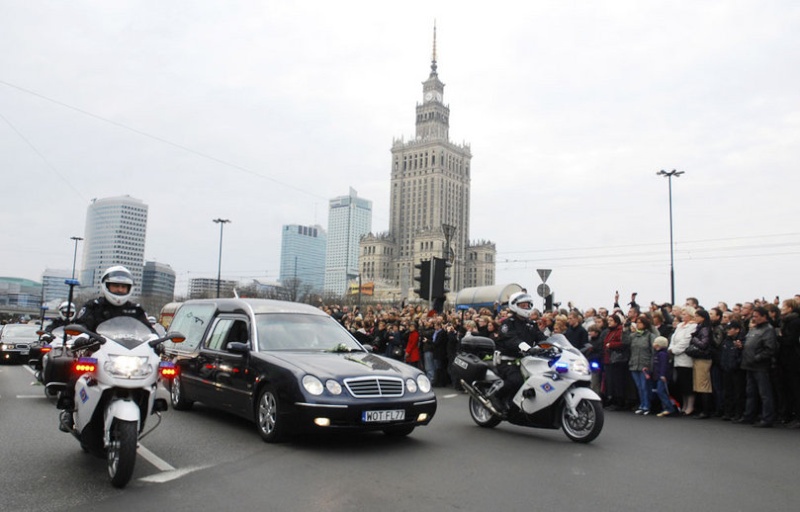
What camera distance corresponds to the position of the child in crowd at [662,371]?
11.8m

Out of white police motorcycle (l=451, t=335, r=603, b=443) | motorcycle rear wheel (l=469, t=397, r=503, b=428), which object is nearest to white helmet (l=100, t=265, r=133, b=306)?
white police motorcycle (l=451, t=335, r=603, b=443)

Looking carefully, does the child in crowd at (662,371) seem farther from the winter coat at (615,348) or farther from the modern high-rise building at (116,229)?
the modern high-rise building at (116,229)

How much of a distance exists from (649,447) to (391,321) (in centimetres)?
1214

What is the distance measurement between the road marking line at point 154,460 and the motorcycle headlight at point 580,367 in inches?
196

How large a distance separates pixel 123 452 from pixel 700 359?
381 inches

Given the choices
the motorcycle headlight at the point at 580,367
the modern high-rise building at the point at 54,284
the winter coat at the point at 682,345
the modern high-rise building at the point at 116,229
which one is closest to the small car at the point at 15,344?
the motorcycle headlight at the point at 580,367

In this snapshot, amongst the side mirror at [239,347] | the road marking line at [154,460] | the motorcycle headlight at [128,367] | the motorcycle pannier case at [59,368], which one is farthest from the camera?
the side mirror at [239,347]

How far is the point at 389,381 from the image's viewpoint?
7645 millimetres

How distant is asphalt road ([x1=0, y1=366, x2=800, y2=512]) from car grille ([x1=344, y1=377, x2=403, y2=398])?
644 mm

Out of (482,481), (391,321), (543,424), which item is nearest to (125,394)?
(482,481)

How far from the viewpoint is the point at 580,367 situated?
8.48 m

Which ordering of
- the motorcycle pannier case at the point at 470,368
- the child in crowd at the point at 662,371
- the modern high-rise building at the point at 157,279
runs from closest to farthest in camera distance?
the motorcycle pannier case at the point at 470,368
the child in crowd at the point at 662,371
the modern high-rise building at the point at 157,279

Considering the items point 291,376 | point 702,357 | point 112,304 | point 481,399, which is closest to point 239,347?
point 291,376

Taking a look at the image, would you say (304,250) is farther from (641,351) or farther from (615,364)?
(641,351)
